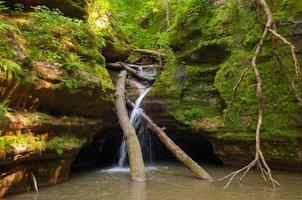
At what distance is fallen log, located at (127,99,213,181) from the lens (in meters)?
9.66

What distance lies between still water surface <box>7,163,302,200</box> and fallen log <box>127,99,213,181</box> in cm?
26

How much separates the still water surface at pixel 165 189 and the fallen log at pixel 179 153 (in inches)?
10.1

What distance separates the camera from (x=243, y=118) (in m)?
11.2

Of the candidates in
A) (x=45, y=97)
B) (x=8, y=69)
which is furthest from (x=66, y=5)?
(x=8, y=69)

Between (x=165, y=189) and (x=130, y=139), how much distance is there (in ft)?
8.30

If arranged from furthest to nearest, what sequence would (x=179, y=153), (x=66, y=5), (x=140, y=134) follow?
(x=140, y=134) < (x=179, y=153) < (x=66, y=5)

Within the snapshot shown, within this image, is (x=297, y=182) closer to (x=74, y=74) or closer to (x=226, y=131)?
(x=226, y=131)

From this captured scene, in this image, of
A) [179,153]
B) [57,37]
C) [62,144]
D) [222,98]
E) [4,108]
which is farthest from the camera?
[222,98]

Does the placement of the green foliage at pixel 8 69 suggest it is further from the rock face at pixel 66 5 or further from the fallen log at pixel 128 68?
the fallen log at pixel 128 68

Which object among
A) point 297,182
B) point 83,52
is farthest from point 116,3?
point 297,182

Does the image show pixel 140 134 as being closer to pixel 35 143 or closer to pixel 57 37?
pixel 57 37

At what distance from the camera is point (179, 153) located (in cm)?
1059

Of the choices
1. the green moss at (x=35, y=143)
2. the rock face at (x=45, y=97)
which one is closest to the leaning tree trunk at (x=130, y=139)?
the rock face at (x=45, y=97)

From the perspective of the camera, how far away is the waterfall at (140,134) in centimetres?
1241
